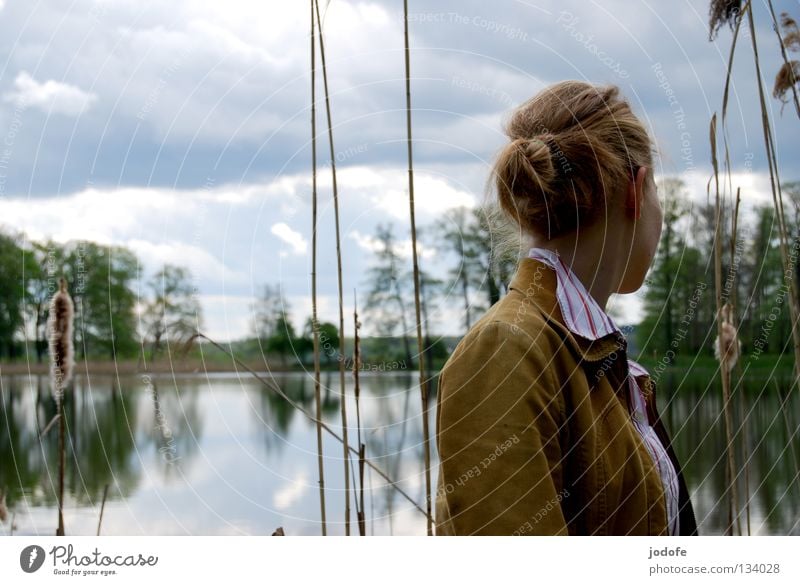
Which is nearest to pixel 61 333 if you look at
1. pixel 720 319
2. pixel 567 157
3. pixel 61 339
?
pixel 61 339

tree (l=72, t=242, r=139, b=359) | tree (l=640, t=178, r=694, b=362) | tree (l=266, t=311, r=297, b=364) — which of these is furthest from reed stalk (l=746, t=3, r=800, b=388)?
tree (l=72, t=242, r=139, b=359)

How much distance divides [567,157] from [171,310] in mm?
811

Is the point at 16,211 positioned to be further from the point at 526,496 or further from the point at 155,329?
the point at 526,496

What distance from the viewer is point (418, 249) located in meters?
1.47

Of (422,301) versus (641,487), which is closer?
(641,487)

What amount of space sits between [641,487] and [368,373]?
27.2 inches

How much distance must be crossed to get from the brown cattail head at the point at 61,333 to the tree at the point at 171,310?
21 cm

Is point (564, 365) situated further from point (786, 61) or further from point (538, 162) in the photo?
point (786, 61)

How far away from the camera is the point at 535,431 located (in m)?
0.86

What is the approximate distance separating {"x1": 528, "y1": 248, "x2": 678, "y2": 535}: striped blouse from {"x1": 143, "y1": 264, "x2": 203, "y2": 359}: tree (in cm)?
68

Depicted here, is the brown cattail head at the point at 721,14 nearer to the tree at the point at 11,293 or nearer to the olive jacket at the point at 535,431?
the olive jacket at the point at 535,431

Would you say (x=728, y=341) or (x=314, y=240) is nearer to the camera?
(x=314, y=240)
